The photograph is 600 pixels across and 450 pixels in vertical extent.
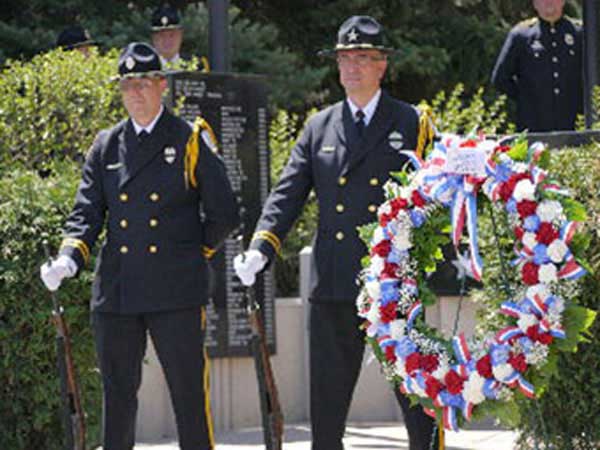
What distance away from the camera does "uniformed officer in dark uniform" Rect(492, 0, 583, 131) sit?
472 inches

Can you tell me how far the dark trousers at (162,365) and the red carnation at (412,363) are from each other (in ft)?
4.02

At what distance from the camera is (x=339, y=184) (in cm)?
758

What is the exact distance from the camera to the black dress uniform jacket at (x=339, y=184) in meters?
7.54

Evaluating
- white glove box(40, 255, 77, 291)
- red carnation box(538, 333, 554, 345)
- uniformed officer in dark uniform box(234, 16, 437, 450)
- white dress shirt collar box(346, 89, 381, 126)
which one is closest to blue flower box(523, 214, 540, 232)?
red carnation box(538, 333, 554, 345)

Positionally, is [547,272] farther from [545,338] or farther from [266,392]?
[266,392]

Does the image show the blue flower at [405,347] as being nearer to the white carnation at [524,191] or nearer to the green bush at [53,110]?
the white carnation at [524,191]

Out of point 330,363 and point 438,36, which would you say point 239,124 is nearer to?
point 330,363

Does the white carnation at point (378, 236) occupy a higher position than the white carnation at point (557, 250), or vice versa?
the white carnation at point (378, 236)

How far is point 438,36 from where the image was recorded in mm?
16547

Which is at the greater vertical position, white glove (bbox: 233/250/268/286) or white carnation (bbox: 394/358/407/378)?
white glove (bbox: 233/250/268/286)

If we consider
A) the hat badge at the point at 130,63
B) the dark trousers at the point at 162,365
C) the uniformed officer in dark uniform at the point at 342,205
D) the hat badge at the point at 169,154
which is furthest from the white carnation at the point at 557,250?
the hat badge at the point at 130,63

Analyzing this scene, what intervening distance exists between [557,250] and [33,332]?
126 inches

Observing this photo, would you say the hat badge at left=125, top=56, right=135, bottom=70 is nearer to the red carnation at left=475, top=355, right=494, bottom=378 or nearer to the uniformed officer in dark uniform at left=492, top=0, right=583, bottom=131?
the red carnation at left=475, top=355, right=494, bottom=378

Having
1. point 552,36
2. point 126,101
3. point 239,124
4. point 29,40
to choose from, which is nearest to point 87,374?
point 126,101
